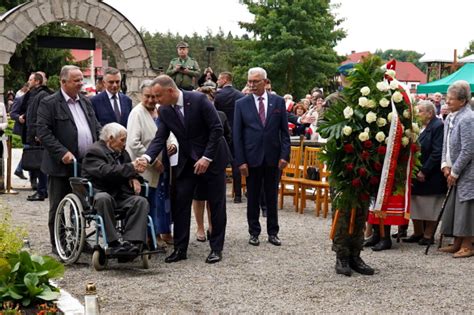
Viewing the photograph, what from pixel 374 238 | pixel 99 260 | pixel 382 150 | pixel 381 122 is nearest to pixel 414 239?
pixel 374 238

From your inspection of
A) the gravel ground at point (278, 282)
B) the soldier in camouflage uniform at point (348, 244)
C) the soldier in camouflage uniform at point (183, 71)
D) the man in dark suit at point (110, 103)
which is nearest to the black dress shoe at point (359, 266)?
the soldier in camouflage uniform at point (348, 244)

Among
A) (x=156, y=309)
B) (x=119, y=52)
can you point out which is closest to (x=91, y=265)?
(x=156, y=309)

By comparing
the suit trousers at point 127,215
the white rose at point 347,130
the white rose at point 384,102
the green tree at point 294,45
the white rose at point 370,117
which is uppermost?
the green tree at point 294,45

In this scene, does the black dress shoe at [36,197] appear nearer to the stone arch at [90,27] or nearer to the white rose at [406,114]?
the stone arch at [90,27]

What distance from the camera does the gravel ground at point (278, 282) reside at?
5.79 m

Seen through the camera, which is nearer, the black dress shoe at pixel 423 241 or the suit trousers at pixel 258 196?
the suit trousers at pixel 258 196

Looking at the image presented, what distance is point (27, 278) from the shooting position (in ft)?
16.8

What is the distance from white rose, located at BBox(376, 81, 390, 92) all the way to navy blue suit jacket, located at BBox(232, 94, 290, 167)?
2.07m

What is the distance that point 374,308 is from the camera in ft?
18.9

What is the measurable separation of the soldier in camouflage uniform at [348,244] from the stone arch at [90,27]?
32.4 ft

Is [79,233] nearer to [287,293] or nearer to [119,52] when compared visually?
[287,293]

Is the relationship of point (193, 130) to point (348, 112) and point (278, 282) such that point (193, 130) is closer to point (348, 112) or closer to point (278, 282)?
point (348, 112)

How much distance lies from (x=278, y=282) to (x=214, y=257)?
3.50 feet

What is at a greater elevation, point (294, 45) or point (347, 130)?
point (294, 45)
